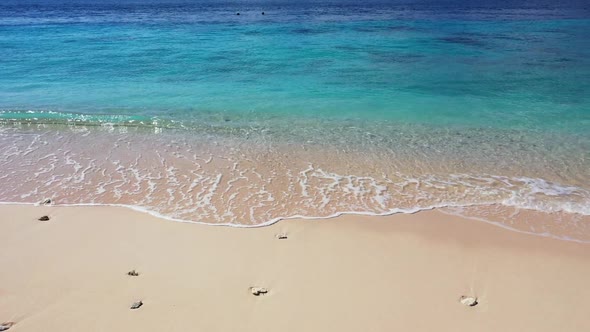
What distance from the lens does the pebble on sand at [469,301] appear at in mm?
5016

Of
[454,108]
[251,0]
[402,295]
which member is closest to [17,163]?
[402,295]

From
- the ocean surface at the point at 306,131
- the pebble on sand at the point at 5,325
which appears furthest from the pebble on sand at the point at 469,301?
the pebble on sand at the point at 5,325

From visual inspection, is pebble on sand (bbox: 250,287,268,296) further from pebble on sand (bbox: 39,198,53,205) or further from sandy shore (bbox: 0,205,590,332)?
pebble on sand (bbox: 39,198,53,205)

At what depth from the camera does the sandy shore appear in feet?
15.7

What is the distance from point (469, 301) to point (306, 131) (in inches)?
292

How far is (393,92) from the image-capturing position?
595 inches

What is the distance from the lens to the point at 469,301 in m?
5.04

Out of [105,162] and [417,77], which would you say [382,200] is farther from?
[417,77]

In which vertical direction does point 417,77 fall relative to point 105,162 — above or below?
above

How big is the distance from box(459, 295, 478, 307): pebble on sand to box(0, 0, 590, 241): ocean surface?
7.83 feet

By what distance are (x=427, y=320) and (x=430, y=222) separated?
2515 mm

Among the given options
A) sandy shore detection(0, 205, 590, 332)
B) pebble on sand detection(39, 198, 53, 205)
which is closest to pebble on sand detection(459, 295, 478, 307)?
sandy shore detection(0, 205, 590, 332)

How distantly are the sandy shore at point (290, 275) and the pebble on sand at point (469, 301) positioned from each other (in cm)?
7

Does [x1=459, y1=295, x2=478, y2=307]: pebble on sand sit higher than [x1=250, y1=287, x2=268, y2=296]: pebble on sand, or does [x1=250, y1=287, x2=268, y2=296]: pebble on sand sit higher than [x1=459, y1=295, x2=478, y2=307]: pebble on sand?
[x1=459, y1=295, x2=478, y2=307]: pebble on sand
